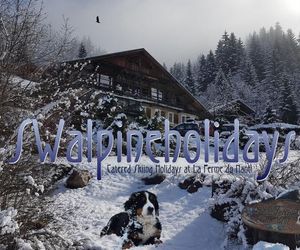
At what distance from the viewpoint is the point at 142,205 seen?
9852 mm

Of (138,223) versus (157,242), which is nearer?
(138,223)

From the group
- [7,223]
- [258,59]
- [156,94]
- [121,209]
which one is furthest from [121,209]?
[258,59]

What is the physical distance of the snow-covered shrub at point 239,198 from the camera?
384 inches

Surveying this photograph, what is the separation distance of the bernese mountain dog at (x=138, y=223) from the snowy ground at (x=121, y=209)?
0.75ft

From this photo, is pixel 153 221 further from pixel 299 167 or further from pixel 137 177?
pixel 137 177

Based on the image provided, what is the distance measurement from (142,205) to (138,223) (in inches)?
17.1

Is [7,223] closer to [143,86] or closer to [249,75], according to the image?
[143,86]

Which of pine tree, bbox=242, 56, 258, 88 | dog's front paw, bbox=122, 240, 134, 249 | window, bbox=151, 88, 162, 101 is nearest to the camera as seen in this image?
dog's front paw, bbox=122, 240, 134, 249

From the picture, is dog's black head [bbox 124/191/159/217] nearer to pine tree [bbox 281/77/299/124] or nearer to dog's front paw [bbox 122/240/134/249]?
dog's front paw [bbox 122/240/134/249]

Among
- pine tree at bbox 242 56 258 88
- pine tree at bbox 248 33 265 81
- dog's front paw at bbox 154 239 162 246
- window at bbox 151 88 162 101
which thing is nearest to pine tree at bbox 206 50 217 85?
pine tree at bbox 242 56 258 88

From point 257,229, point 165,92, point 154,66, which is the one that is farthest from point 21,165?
point 165,92

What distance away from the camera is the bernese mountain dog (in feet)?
31.5

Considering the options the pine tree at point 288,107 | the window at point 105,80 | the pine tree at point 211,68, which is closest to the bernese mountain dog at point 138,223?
the window at point 105,80

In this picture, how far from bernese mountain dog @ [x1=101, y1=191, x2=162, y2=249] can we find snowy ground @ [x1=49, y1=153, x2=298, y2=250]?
0.75 ft
